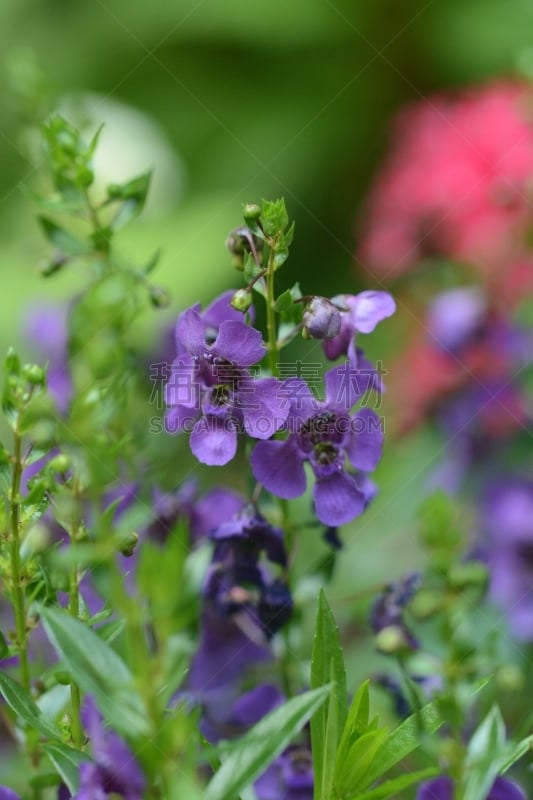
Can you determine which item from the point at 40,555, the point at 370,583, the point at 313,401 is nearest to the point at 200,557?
the point at 40,555

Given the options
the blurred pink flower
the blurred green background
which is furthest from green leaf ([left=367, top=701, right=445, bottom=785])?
the blurred green background

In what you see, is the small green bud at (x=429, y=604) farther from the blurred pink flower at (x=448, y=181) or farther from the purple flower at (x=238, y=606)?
the blurred pink flower at (x=448, y=181)

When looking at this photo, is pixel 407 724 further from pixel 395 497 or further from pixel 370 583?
pixel 395 497

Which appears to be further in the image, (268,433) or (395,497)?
(395,497)

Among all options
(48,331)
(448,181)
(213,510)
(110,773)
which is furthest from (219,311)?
(448,181)

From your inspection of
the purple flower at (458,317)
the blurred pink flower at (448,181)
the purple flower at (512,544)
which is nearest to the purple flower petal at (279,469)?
the purple flower at (512,544)

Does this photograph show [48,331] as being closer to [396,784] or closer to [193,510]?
[193,510]
